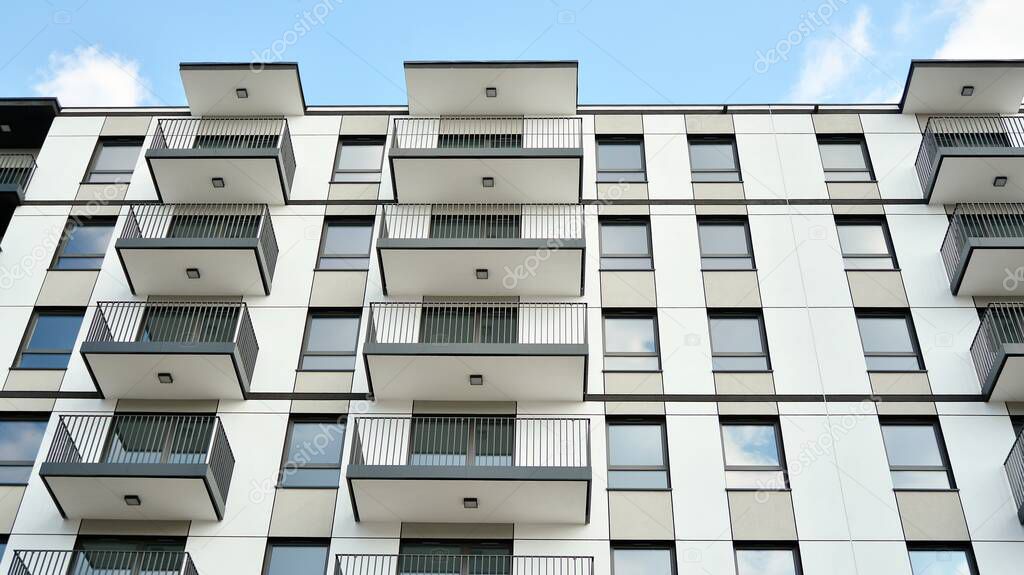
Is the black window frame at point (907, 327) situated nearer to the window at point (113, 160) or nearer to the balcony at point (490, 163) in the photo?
the balcony at point (490, 163)

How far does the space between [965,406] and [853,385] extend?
2261 millimetres

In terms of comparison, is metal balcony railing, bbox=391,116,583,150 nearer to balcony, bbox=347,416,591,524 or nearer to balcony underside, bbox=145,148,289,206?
balcony underside, bbox=145,148,289,206

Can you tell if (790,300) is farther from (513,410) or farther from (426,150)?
(426,150)

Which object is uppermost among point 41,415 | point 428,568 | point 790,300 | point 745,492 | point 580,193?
point 580,193

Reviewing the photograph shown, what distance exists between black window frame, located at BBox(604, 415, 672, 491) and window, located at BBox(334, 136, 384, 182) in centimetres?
923

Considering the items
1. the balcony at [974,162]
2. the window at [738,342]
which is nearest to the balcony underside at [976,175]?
the balcony at [974,162]

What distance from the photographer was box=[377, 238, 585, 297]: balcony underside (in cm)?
2278

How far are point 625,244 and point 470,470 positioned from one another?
7.76 meters

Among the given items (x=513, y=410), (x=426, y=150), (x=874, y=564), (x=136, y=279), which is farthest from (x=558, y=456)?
(x=136, y=279)

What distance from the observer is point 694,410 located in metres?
21.4

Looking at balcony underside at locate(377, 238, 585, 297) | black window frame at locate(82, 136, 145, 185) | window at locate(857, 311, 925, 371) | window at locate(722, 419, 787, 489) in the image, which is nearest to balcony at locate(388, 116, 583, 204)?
balcony underside at locate(377, 238, 585, 297)

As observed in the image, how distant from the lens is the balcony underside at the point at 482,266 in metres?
22.8

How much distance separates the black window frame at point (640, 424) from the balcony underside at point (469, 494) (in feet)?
4.41

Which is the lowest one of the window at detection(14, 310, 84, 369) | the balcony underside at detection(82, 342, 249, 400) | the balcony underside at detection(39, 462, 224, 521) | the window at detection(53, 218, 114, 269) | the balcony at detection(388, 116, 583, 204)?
the balcony underside at detection(39, 462, 224, 521)
